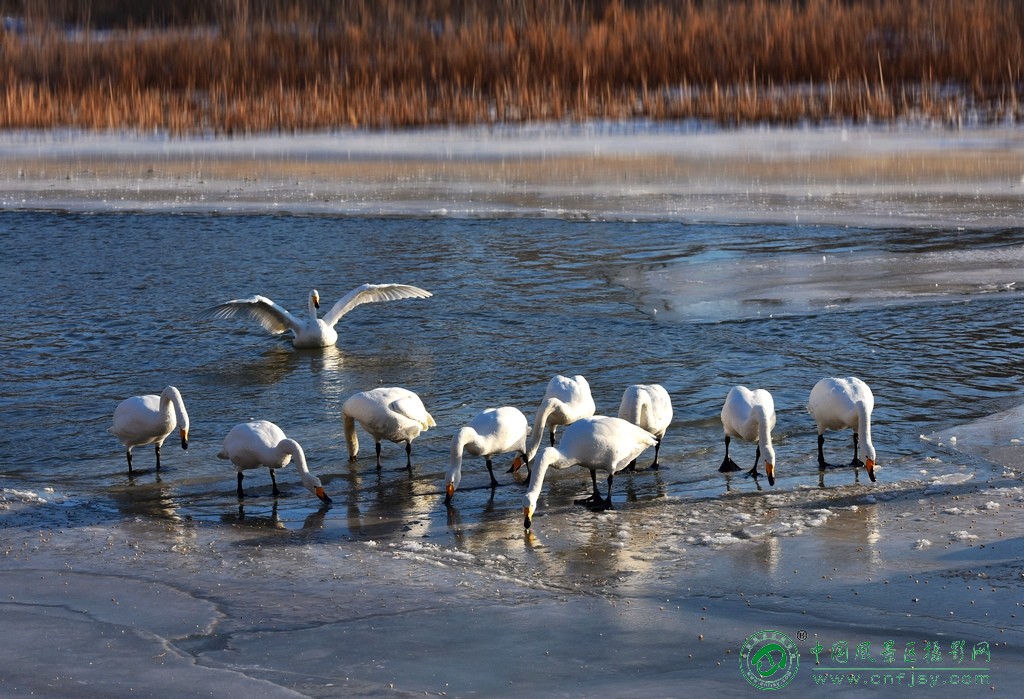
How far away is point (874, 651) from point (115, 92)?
20.6m

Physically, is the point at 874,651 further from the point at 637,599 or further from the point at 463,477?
the point at 463,477

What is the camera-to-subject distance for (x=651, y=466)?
674cm

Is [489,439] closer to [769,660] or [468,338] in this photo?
[769,660]

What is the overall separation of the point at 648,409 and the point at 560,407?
0.46 m

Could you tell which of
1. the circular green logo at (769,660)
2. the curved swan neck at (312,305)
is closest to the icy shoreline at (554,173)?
the curved swan neck at (312,305)

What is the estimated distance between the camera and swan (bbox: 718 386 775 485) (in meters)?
6.29

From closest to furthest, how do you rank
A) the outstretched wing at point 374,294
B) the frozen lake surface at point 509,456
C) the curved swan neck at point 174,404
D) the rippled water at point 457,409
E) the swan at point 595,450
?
the frozen lake surface at point 509,456, the rippled water at point 457,409, the swan at point 595,450, the curved swan neck at point 174,404, the outstretched wing at point 374,294

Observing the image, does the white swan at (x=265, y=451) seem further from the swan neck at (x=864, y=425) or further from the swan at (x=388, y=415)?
the swan neck at (x=864, y=425)

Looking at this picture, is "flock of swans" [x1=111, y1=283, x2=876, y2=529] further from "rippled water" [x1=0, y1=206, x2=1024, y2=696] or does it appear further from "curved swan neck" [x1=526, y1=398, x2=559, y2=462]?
"rippled water" [x1=0, y1=206, x2=1024, y2=696]

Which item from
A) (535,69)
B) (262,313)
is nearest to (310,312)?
(262,313)

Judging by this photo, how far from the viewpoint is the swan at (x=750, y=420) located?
6285 mm

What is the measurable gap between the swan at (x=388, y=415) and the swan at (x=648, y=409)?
3.38 feet

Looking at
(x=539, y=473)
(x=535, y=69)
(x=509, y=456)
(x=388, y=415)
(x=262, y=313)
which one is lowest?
(x=509, y=456)

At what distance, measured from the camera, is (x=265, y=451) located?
20.4ft
